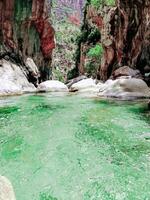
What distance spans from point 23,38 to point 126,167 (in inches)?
1253

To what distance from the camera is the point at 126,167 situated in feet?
20.1

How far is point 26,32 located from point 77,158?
32085 mm

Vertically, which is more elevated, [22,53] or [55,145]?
[22,53]

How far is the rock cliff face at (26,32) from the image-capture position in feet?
104

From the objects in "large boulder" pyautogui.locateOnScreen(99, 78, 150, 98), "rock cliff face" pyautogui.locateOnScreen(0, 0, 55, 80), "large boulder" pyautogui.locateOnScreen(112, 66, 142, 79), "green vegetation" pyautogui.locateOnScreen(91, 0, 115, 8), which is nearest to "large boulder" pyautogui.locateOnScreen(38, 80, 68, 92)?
"rock cliff face" pyautogui.locateOnScreen(0, 0, 55, 80)

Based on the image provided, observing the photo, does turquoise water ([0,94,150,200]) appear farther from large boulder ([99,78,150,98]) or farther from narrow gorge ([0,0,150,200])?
large boulder ([99,78,150,98])

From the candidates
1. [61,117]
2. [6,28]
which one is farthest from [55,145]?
[6,28]

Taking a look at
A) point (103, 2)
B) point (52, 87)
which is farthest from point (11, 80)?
point (103, 2)

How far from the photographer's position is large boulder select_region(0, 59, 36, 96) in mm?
24109

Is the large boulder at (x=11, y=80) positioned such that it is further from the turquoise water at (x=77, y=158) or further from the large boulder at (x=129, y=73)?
the turquoise water at (x=77, y=158)

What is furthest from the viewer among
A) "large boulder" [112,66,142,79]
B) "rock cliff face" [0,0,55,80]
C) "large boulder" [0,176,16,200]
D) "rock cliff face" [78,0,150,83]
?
"rock cliff face" [0,0,55,80]

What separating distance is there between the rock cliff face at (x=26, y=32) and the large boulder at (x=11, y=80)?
1380 mm

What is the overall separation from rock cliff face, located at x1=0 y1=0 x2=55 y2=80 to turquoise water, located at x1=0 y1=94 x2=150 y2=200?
72.3ft

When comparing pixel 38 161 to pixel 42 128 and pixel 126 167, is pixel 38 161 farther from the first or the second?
pixel 42 128
